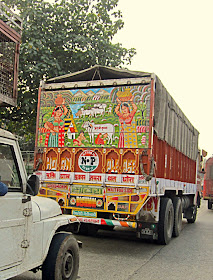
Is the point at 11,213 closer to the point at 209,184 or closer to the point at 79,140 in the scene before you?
the point at 79,140

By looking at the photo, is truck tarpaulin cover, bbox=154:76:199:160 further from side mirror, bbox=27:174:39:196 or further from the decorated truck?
side mirror, bbox=27:174:39:196

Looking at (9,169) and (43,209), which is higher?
(9,169)

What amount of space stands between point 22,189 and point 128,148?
3871 millimetres

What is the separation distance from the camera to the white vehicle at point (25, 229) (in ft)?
12.4

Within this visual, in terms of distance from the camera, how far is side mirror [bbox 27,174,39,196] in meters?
3.99

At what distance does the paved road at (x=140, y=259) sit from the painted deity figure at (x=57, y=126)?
2396 millimetres

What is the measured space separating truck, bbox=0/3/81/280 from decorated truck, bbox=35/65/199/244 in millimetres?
2533

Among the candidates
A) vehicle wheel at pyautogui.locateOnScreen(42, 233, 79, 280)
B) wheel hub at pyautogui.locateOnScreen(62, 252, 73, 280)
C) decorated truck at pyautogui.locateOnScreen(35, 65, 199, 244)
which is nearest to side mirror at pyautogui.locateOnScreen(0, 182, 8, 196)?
vehicle wheel at pyautogui.locateOnScreen(42, 233, 79, 280)

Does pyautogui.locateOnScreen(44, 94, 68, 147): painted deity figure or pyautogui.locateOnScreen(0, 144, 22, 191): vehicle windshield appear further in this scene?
pyautogui.locateOnScreen(44, 94, 68, 147): painted deity figure

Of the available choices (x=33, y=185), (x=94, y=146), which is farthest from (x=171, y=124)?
(x=33, y=185)

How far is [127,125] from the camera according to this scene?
25.4 ft

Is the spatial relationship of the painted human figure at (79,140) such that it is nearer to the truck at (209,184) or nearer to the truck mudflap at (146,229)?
the truck mudflap at (146,229)

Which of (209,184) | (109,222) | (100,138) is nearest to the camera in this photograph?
(109,222)

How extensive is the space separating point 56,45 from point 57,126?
5994mm
